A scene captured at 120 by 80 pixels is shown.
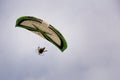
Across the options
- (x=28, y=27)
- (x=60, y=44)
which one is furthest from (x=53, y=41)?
(x=28, y=27)

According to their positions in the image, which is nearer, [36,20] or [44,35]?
[36,20]

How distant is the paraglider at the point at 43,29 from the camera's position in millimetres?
38094

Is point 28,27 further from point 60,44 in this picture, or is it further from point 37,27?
point 60,44

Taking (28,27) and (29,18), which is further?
(28,27)

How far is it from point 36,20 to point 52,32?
2.81 metres

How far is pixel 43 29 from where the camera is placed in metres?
39.8

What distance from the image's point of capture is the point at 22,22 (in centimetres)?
3950

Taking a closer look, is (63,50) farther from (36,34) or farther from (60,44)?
(36,34)

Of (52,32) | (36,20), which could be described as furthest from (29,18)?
(52,32)

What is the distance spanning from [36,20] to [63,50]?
537 cm

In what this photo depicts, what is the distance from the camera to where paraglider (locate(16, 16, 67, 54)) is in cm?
3809

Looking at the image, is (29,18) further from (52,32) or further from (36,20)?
(52,32)

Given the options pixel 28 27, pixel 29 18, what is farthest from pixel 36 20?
pixel 28 27

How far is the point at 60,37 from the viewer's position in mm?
38688
